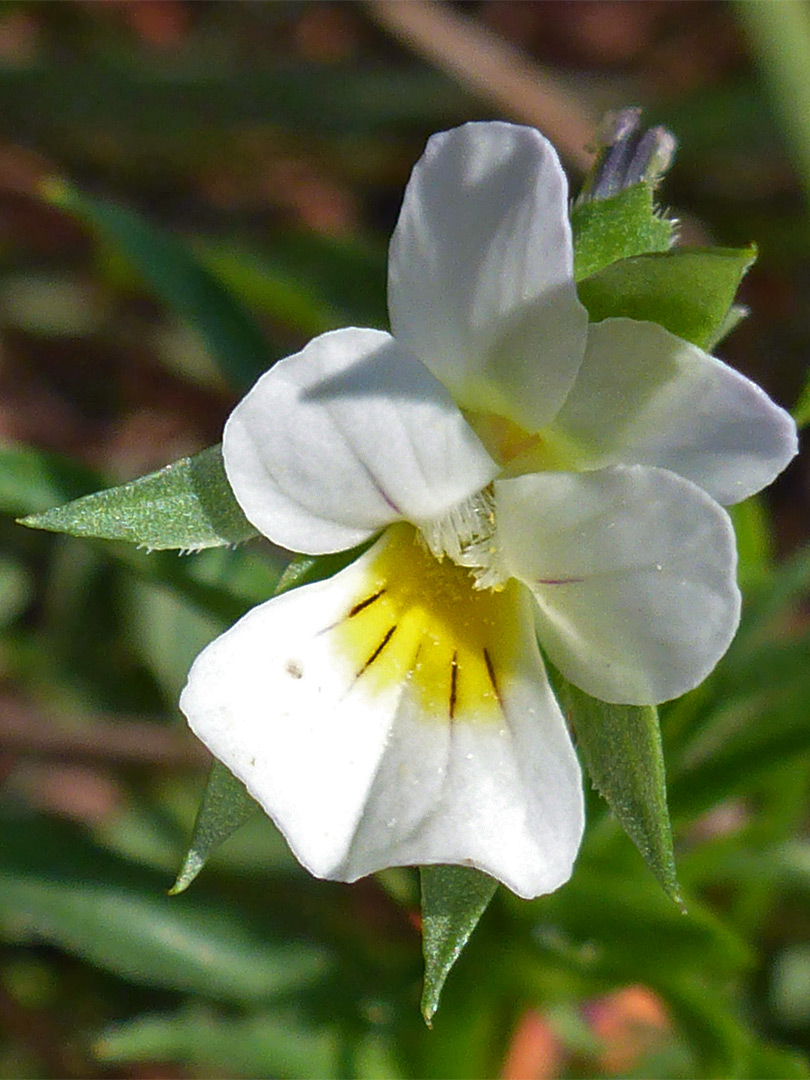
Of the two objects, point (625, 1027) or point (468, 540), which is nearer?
point (468, 540)

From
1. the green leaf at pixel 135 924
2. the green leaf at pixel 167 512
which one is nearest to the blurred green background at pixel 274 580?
the green leaf at pixel 135 924

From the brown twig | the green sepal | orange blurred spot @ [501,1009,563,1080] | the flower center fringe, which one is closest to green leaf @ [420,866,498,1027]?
the green sepal

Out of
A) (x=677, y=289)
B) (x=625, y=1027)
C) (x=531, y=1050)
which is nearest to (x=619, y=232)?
(x=677, y=289)

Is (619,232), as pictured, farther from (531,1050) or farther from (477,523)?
(531,1050)

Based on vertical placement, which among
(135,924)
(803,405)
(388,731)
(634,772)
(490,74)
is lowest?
(135,924)

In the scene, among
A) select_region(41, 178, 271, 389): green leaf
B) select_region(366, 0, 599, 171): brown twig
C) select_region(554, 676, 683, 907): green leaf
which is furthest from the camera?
select_region(366, 0, 599, 171): brown twig

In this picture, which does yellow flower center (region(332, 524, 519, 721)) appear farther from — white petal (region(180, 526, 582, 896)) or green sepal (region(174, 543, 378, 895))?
green sepal (region(174, 543, 378, 895))

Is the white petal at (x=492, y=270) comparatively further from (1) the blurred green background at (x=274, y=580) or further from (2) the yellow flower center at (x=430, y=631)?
(1) the blurred green background at (x=274, y=580)
